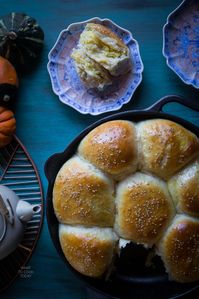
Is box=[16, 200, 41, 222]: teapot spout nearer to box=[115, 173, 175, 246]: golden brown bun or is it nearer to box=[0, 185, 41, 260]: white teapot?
box=[0, 185, 41, 260]: white teapot

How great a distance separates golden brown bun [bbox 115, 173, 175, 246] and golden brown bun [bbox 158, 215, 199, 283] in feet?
0.10

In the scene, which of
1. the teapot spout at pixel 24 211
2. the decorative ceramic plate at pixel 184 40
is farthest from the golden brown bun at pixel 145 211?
the decorative ceramic plate at pixel 184 40

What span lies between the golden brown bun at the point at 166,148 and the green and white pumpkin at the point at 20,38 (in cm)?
62

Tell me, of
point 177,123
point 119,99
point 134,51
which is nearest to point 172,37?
point 134,51

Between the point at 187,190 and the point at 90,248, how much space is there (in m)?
0.35

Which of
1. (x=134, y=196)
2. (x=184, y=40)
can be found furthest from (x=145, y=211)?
(x=184, y=40)

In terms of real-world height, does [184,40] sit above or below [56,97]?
above

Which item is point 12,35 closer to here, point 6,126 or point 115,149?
point 6,126

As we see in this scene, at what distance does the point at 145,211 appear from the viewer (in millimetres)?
1321

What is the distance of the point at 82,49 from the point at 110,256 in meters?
0.76

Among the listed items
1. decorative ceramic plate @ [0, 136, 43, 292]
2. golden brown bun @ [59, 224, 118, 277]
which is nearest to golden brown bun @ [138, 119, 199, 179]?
golden brown bun @ [59, 224, 118, 277]

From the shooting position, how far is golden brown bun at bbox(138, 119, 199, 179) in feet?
4.35

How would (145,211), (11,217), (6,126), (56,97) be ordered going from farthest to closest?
(56,97)
(6,126)
(11,217)
(145,211)

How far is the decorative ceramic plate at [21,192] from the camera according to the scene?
1.62m
